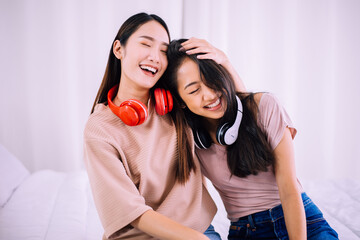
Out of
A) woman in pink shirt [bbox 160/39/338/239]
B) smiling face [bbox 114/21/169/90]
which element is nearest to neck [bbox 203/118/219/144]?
woman in pink shirt [bbox 160/39/338/239]

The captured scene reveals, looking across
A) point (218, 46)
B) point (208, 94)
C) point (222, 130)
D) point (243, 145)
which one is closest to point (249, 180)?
point (243, 145)

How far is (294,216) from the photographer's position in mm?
997

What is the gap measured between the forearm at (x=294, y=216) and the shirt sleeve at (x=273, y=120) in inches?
7.2

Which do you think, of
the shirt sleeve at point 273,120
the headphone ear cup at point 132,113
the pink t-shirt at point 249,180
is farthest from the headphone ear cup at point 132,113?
the shirt sleeve at point 273,120

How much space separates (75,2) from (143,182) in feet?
7.18

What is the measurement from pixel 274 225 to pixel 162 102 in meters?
0.60

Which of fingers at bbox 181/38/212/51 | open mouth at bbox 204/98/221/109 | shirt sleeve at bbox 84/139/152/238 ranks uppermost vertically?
fingers at bbox 181/38/212/51

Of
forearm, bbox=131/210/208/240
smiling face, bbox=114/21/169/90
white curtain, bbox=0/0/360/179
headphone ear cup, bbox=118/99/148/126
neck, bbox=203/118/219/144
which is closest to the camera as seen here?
forearm, bbox=131/210/208/240

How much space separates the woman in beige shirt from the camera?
88 centimetres

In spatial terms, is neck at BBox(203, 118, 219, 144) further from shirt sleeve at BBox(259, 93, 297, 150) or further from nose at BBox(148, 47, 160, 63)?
nose at BBox(148, 47, 160, 63)

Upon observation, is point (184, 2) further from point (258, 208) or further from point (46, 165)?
point (258, 208)

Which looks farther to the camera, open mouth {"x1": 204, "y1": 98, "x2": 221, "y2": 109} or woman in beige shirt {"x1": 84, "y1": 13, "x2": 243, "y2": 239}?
open mouth {"x1": 204, "y1": 98, "x2": 221, "y2": 109}

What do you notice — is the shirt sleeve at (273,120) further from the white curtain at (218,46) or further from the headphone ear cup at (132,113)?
the white curtain at (218,46)

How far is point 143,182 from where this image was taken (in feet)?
3.21
